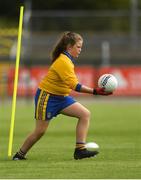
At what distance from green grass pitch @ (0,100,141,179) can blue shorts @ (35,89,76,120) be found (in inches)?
27.0

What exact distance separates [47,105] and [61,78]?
0.46 m

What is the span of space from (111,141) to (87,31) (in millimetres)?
24758

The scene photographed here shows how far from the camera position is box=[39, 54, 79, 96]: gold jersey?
11594mm

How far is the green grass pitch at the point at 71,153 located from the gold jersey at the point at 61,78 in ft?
3.51

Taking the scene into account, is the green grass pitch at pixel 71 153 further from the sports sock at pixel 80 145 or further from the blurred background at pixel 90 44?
the blurred background at pixel 90 44

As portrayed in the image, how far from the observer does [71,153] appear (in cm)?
1311

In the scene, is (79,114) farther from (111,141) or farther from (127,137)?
(127,137)

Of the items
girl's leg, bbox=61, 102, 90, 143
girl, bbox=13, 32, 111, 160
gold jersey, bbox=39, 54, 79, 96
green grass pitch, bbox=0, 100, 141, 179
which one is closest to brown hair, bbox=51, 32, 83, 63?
girl, bbox=13, 32, 111, 160

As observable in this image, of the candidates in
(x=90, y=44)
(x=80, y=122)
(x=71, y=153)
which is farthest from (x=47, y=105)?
(x=90, y=44)

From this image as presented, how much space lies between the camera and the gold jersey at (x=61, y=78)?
456 inches

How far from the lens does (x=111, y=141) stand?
1582 centimetres

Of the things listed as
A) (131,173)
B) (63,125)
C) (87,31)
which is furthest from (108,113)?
(131,173)

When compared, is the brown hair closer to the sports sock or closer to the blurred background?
the sports sock

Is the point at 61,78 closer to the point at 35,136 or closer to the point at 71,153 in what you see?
the point at 35,136
